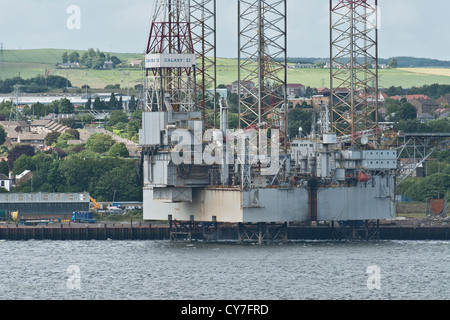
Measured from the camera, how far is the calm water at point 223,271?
84.5m

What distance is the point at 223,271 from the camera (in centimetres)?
9406

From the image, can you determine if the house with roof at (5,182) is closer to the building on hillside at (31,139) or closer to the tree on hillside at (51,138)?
the tree on hillside at (51,138)

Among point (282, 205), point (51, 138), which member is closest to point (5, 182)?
point (51, 138)

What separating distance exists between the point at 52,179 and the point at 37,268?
5688cm

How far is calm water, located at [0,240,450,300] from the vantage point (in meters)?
84.5

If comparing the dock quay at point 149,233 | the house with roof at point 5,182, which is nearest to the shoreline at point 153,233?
the dock quay at point 149,233

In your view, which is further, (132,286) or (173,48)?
(173,48)

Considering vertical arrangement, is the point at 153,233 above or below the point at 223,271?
above

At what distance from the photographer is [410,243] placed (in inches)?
4626

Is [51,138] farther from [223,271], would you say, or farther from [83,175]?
[223,271]
